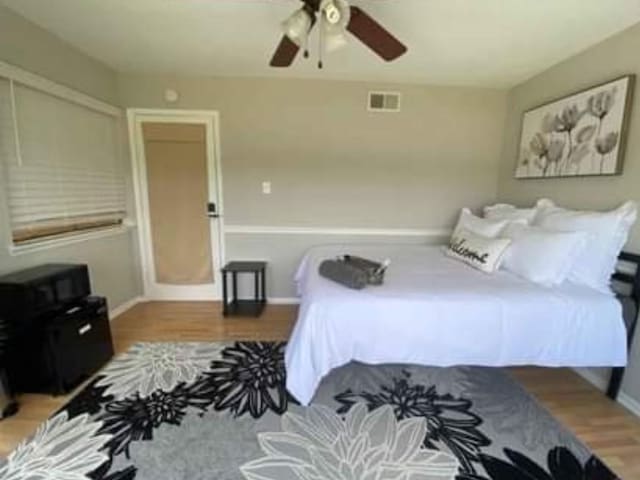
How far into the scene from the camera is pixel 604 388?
224cm

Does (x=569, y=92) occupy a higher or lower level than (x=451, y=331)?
higher

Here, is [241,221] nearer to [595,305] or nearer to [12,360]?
[12,360]

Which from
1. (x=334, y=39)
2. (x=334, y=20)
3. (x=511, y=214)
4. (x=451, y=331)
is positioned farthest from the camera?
(x=511, y=214)

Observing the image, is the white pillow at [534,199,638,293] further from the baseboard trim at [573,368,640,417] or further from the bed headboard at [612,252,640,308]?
A: the baseboard trim at [573,368,640,417]

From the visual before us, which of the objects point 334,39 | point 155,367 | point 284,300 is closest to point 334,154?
point 284,300

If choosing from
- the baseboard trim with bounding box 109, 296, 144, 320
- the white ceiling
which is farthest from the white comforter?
the baseboard trim with bounding box 109, 296, 144, 320

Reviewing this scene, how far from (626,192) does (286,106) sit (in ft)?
9.70

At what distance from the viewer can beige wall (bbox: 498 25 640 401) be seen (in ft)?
6.95

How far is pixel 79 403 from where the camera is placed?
201 centimetres

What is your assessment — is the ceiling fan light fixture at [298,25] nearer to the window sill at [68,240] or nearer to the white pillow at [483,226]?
the white pillow at [483,226]

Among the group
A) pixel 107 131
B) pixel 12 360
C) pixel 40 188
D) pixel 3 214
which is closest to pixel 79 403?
pixel 12 360

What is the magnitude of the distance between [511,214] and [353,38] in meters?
1.98

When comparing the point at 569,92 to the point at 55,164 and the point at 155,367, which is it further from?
the point at 55,164

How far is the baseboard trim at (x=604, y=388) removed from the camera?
2.03m
